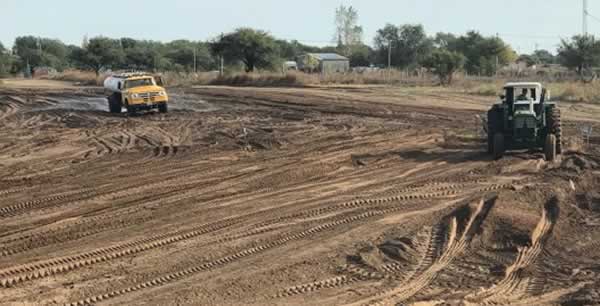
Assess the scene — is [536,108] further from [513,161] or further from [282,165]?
[282,165]

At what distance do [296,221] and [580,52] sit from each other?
5307 cm

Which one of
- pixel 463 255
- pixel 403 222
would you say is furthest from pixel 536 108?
pixel 463 255

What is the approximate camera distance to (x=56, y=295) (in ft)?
24.7

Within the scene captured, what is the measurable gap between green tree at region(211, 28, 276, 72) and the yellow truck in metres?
39.5

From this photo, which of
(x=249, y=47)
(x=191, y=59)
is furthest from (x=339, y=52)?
(x=249, y=47)

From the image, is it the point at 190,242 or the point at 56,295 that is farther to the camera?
the point at 190,242

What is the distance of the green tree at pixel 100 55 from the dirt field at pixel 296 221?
66150mm

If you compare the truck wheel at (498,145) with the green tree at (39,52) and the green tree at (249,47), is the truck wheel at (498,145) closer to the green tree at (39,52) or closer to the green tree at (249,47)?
the green tree at (249,47)

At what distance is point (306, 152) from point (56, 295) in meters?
11.0

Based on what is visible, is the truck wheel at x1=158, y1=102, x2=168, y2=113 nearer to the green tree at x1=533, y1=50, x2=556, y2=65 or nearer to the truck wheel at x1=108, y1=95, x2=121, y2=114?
the truck wheel at x1=108, y1=95, x2=121, y2=114

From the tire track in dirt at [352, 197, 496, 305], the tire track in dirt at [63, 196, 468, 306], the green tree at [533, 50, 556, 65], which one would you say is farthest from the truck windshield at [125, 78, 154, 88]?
the green tree at [533, 50, 556, 65]

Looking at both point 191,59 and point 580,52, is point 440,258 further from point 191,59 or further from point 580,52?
point 191,59

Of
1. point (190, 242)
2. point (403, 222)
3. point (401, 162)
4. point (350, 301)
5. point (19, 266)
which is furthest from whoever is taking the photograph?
point (401, 162)

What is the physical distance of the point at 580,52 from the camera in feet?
190
